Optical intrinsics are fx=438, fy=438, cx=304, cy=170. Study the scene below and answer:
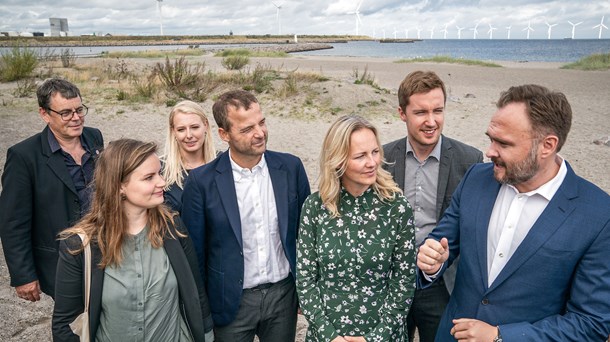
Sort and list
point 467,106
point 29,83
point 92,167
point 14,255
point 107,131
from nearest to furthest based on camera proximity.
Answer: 1. point 14,255
2. point 92,167
3. point 107,131
4. point 467,106
5. point 29,83

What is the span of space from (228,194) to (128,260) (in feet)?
2.30

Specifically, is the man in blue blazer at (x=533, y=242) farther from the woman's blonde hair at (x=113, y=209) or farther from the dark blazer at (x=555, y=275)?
the woman's blonde hair at (x=113, y=209)

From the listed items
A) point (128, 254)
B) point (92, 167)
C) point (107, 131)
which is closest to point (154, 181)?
point (128, 254)

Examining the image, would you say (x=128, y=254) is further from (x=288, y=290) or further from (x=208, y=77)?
(x=208, y=77)

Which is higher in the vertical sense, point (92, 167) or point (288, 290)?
point (92, 167)

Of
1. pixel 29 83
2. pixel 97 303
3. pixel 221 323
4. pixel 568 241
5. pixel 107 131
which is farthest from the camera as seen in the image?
pixel 29 83

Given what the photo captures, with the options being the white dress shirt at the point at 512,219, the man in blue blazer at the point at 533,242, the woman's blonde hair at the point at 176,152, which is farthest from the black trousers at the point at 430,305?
the woman's blonde hair at the point at 176,152

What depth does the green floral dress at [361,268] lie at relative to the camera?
246cm

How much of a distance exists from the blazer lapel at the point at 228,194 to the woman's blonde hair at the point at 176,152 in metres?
0.81

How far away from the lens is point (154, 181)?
251 centimetres

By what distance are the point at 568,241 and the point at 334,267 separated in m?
1.16

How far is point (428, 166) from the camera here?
3.01 m

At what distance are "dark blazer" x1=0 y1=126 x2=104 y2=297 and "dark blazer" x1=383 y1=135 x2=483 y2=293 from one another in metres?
2.39

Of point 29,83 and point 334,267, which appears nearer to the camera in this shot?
point 334,267
